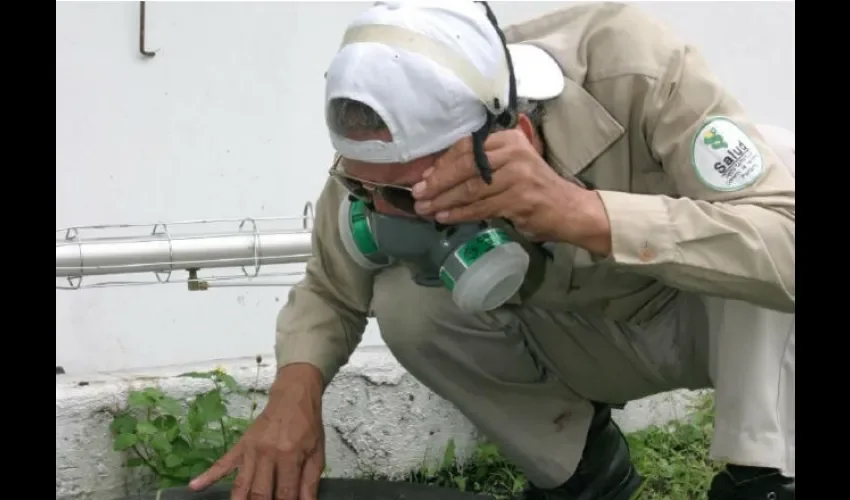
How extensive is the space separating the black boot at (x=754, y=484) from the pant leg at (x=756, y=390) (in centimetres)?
2

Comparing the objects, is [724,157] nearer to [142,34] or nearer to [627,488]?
[627,488]

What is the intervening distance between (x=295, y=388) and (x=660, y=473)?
1023 millimetres

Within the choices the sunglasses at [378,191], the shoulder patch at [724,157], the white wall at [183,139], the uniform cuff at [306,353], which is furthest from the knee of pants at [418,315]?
the white wall at [183,139]

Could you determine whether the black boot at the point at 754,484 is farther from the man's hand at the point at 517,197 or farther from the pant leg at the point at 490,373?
the man's hand at the point at 517,197

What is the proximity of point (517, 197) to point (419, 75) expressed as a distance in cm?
22

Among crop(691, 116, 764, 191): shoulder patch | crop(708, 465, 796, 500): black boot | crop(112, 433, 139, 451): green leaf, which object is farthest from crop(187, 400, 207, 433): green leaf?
crop(691, 116, 764, 191): shoulder patch

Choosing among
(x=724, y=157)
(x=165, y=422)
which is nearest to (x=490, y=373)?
(x=724, y=157)

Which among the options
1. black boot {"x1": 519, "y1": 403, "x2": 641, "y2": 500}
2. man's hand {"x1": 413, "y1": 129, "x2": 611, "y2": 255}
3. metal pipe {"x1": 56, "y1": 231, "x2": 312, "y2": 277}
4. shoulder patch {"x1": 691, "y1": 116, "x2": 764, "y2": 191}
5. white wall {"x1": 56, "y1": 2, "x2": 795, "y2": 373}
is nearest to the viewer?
man's hand {"x1": 413, "y1": 129, "x2": 611, "y2": 255}

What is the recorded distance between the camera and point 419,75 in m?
1.39

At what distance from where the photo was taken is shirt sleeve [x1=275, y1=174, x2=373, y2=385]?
1.82 metres

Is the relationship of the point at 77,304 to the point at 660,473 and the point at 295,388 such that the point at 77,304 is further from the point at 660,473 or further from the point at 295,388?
the point at 660,473

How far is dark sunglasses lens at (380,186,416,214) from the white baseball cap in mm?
58

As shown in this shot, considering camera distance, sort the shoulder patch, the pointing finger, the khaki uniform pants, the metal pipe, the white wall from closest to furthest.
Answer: the shoulder patch < the pointing finger < the khaki uniform pants < the metal pipe < the white wall

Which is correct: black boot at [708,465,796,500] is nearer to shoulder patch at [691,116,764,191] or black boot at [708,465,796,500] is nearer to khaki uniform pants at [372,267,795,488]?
khaki uniform pants at [372,267,795,488]
